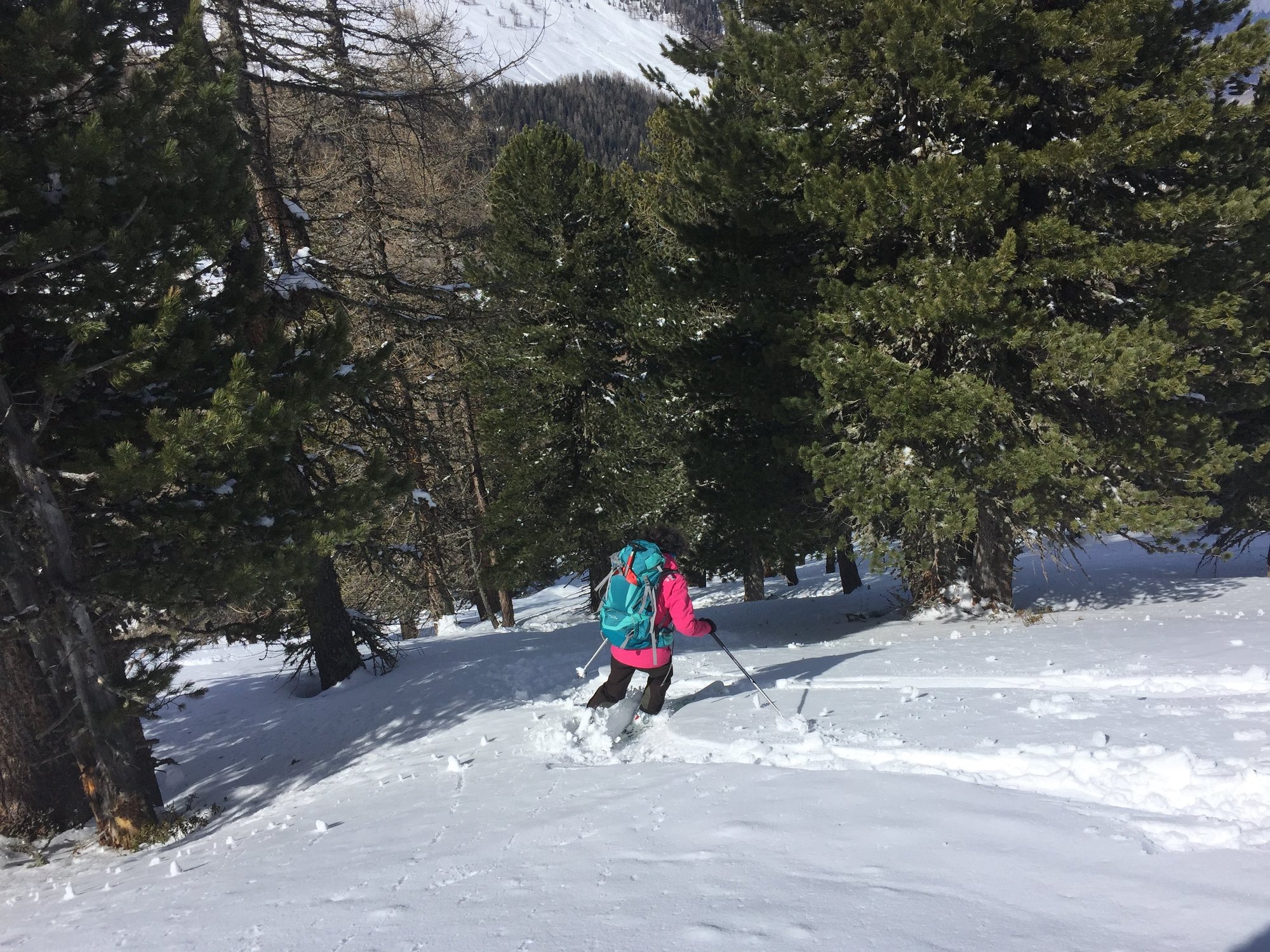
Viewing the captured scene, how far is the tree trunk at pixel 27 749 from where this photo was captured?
6.18m

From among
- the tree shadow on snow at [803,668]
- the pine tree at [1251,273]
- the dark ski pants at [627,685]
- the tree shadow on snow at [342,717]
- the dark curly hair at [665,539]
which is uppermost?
the pine tree at [1251,273]

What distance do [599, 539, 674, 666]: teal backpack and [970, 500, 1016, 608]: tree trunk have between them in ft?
19.8

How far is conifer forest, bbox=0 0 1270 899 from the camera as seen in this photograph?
5660mm

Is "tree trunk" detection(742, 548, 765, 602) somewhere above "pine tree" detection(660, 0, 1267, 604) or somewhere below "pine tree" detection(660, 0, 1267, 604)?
below

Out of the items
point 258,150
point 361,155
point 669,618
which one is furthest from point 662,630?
point 361,155

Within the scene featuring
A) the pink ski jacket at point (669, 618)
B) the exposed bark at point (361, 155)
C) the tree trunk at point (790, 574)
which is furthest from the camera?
the tree trunk at point (790, 574)

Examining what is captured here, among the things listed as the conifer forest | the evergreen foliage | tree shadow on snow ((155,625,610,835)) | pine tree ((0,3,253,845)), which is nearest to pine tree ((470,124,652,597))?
the conifer forest

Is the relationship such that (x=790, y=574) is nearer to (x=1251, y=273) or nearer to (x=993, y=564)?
(x=993, y=564)

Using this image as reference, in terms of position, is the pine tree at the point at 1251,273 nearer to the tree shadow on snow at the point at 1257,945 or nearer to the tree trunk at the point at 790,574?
the tree shadow on snow at the point at 1257,945

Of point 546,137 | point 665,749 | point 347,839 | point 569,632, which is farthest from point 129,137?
point 546,137

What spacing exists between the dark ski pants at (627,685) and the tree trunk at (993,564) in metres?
5.91

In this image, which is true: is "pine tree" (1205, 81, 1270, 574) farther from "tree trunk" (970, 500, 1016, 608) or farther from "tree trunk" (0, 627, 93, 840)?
"tree trunk" (0, 627, 93, 840)

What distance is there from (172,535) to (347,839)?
271 cm

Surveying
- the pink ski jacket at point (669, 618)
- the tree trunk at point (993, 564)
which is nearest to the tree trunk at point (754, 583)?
the tree trunk at point (993, 564)
